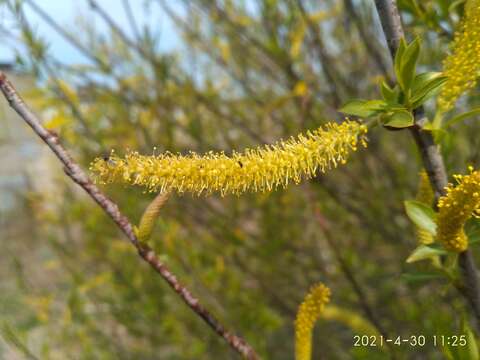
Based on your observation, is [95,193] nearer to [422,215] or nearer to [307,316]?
[307,316]

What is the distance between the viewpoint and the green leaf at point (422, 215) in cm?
81

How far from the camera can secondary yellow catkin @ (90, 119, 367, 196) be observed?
2.23ft

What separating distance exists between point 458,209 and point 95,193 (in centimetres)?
50

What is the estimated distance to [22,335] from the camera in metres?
1.68

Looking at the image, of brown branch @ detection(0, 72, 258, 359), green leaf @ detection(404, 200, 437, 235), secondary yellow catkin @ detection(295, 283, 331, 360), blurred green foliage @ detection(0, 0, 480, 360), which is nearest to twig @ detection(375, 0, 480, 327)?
green leaf @ detection(404, 200, 437, 235)

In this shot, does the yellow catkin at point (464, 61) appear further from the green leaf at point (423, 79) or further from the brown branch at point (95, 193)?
the brown branch at point (95, 193)

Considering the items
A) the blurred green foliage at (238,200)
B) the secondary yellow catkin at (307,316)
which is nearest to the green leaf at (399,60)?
the secondary yellow catkin at (307,316)

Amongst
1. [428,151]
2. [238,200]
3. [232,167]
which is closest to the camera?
[232,167]

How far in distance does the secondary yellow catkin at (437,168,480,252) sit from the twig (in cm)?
3

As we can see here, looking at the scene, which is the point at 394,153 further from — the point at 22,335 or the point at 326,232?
the point at 22,335

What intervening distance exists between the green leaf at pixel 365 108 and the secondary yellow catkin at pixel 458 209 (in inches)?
5.6

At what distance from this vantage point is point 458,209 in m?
0.68

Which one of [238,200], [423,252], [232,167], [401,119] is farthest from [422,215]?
[238,200]

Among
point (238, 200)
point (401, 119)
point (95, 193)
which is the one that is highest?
point (95, 193)
